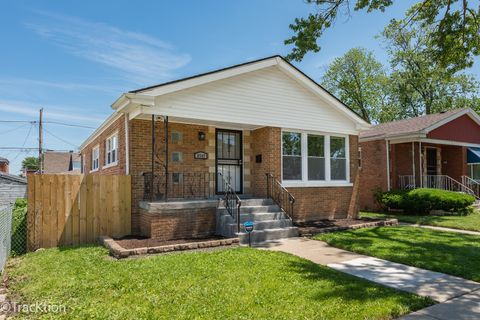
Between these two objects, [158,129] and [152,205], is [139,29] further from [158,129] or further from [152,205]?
[152,205]

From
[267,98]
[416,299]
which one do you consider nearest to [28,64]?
[267,98]

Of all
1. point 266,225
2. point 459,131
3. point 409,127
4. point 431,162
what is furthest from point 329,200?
point 459,131

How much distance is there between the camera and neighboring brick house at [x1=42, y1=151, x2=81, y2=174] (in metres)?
42.6

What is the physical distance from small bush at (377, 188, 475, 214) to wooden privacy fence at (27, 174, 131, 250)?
1239cm

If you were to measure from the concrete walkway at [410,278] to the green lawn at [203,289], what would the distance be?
0.30m

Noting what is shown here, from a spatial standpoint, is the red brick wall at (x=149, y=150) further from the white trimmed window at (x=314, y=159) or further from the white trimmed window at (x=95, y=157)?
the white trimmed window at (x=95, y=157)

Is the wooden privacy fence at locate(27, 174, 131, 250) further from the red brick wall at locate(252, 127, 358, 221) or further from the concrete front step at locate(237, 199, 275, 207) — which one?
the red brick wall at locate(252, 127, 358, 221)

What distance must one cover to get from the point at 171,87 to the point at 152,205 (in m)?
3.40

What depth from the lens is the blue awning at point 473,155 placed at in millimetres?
19269

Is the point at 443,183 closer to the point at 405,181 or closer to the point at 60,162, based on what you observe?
the point at 405,181

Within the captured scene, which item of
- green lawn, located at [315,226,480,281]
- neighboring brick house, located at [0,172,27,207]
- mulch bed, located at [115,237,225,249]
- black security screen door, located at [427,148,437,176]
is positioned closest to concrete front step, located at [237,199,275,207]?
green lawn, located at [315,226,480,281]

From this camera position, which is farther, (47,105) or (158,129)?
(47,105)

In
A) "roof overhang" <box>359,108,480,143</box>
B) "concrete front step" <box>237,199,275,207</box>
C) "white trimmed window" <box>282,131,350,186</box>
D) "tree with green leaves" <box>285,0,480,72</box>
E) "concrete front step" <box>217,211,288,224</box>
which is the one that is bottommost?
"concrete front step" <box>217,211,288,224</box>

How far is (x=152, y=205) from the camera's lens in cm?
868
